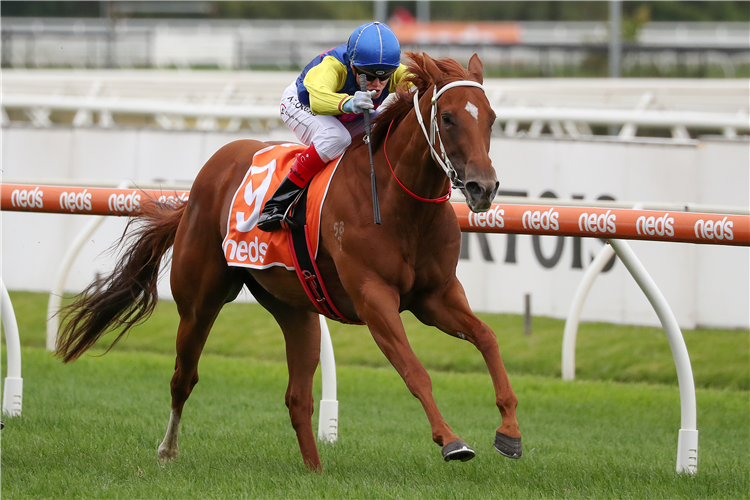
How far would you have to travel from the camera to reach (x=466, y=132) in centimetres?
356

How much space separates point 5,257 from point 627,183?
20.3 feet

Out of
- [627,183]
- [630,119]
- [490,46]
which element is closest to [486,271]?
[627,183]

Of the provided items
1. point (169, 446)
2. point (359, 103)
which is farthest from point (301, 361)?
point (359, 103)

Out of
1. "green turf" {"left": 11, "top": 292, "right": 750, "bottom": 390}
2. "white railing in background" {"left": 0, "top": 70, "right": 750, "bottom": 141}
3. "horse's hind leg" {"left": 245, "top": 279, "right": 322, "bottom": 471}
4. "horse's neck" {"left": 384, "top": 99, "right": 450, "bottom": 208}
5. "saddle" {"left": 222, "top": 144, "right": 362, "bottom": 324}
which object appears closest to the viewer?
"horse's neck" {"left": 384, "top": 99, "right": 450, "bottom": 208}

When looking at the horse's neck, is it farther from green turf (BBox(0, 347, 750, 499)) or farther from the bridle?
green turf (BBox(0, 347, 750, 499))

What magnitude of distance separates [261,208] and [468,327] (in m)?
1.20

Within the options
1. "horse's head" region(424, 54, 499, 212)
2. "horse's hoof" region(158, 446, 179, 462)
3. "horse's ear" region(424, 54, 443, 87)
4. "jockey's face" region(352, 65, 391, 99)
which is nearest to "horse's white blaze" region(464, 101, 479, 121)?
"horse's head" region(424, 54, 499, 212)

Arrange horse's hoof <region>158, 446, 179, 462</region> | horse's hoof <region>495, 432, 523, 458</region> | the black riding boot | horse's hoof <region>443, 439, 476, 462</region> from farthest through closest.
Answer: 1. horse's hoof <region>158, 446, 179, 462</region>
2. the black riding boot
3. horse's hoof <region>495, 432, 523, 458</region>
4. horse's hoof <region>443, 439, 476, 462</region>

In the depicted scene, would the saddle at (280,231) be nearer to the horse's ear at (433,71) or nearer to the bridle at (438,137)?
the bridle at (438,137)

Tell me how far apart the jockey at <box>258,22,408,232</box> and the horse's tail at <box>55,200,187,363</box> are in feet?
3.72

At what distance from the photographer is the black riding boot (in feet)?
14.2

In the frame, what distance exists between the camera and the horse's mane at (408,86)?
3.80 metres

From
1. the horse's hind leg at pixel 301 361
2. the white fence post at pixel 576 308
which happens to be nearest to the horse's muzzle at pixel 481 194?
the horse's hind leg at pixel 301 361

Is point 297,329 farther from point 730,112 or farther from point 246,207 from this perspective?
point 730,112
